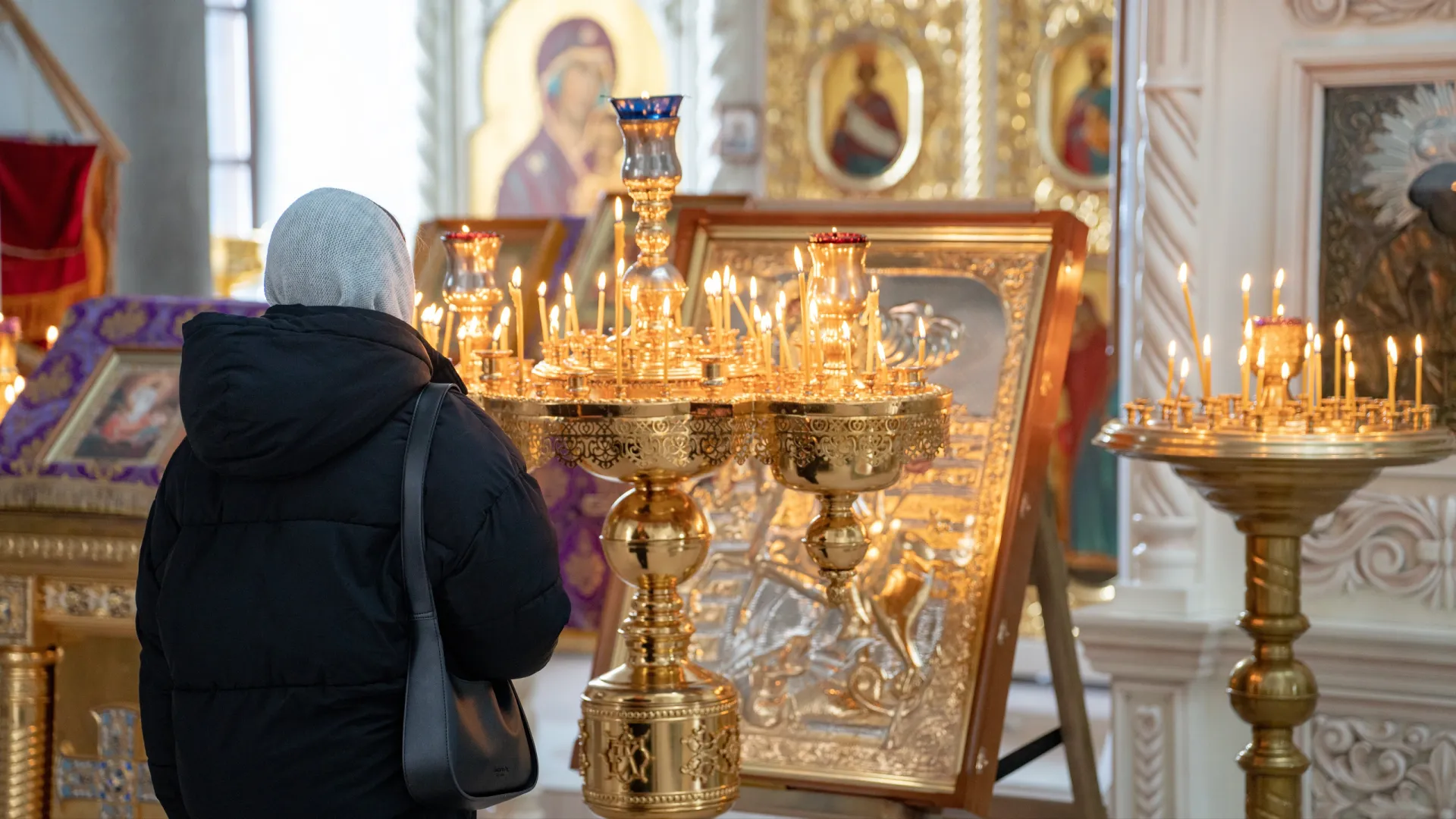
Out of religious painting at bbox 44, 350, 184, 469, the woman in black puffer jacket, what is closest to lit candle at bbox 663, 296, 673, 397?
the woman in black puffer jacket

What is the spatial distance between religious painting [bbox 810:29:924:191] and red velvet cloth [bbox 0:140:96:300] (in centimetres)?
325

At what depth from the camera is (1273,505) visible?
2697 mm

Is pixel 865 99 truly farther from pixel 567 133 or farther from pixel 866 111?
pixel 567 133

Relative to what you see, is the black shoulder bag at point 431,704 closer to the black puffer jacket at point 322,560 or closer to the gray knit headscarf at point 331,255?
the black puffer jacket at point 322,560

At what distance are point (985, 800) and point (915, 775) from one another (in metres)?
0.12

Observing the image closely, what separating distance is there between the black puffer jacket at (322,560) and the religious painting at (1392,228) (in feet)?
6.69

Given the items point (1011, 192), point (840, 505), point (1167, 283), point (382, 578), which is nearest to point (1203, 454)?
point (840, 505)

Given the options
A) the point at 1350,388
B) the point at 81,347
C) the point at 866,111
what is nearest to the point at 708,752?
the point at 1350,388

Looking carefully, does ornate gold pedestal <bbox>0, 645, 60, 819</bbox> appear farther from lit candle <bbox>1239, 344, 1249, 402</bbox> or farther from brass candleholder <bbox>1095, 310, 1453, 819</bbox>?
lit candle <bbox>1239, 344, 1249, 402</bbox>

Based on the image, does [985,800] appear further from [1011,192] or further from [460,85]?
[460,85]

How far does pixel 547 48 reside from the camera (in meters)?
9.20

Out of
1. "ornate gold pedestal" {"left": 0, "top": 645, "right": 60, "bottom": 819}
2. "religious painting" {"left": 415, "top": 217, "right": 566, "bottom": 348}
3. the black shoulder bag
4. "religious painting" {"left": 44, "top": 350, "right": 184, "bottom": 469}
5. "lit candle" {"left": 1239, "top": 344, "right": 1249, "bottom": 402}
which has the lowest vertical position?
"ornate gold pedestal" {"left": 0, "top": 645, "right": 60, "bottom": 819}

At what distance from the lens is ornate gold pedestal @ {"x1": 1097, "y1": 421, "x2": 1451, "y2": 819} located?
8.40 ft

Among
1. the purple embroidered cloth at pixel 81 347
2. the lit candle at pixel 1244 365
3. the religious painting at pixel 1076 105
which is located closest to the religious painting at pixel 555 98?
the religious painting at pixel 1076 105
